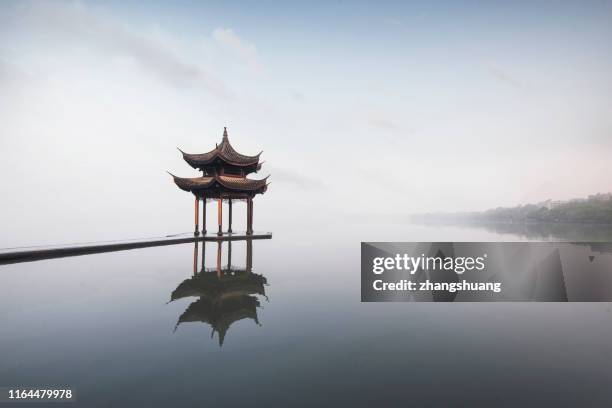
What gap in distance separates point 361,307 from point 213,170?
16.2 metres

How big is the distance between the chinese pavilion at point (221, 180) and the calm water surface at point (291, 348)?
11418 millimetres

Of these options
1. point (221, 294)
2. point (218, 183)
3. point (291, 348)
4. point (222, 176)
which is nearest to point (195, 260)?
point (221, 294)

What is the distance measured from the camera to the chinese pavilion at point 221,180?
62.0 ft

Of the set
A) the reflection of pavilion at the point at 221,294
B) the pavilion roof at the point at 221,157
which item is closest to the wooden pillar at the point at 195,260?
the reflection of pavilion at the point at 221,294

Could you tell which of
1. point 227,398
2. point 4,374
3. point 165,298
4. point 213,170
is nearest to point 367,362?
point 227,398

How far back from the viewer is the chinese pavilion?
1889cm

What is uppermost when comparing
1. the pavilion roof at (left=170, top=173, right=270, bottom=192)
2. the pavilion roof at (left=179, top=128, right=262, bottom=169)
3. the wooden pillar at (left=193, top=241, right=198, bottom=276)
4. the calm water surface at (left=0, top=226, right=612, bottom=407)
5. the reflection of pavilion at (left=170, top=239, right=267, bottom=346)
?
the pavilion roof at (left=179, top=128, right=262, bottom=169)

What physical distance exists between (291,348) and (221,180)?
50.9 ft

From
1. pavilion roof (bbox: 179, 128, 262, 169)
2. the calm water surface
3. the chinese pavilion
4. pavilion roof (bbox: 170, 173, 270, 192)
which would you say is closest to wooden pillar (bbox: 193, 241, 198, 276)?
the calm water surface

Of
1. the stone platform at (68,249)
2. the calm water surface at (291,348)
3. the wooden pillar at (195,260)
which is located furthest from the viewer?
the stone platform at (68,249)

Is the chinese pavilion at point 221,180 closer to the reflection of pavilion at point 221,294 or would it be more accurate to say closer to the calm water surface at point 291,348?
the reflection of pavilion at point 221,294

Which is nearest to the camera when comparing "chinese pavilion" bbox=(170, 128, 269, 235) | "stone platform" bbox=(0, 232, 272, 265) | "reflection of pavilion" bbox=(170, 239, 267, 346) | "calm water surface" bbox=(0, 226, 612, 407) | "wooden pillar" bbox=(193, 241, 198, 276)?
"calm water surface" bbox=(0, 226, 612, 407)

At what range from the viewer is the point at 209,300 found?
670cm

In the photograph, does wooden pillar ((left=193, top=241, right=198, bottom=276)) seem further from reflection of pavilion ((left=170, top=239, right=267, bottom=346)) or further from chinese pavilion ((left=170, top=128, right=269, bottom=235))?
chinese pavilion ((left=170, top=128, right=269, bottom=235))
